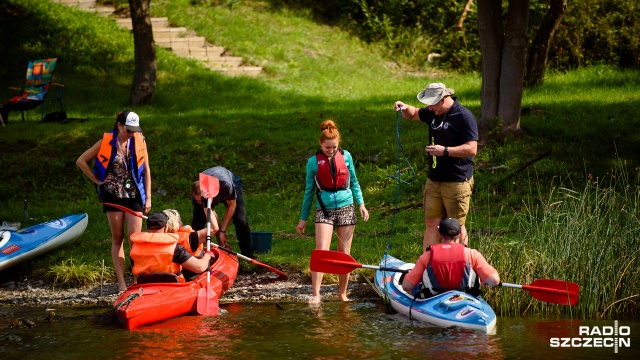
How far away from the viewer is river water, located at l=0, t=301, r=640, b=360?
7660 millimetres

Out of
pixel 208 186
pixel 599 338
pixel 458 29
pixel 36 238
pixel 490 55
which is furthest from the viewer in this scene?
pixel 458 29

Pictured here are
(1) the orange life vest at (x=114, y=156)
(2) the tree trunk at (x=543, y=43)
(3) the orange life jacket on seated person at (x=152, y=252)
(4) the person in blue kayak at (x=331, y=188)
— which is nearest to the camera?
(3) the orange life jacket on seated person at (x=152, y=252)

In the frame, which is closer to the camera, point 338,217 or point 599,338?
point 599,338

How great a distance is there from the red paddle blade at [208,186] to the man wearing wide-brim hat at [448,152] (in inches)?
82.5

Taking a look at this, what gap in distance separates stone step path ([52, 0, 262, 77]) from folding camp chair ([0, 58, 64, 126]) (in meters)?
4.20

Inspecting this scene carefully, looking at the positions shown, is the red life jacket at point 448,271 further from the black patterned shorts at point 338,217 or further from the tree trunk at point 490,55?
the tree trunk at point 490,55

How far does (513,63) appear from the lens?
14.2m

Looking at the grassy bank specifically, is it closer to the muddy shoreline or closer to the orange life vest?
the muddy shoreline

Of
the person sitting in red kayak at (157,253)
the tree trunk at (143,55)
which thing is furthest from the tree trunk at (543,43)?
the person sitting in red kayak at (157,253)

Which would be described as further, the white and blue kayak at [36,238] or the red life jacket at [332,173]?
the white and blue kayak at [36,238]

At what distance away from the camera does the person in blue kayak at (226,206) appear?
32.0 ft

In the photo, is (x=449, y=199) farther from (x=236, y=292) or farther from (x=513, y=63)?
(x=513, y=63)

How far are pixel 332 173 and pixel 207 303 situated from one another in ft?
5.83

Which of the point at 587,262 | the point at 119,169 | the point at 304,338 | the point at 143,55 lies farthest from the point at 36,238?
the point at 143,55
